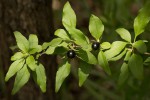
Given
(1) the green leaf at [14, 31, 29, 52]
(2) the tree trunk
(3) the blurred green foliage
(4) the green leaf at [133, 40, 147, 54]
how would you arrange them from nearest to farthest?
(4) the green leaf at [133, 40, 147, 54] < (1) the green leaf at [14, 31, 29, 52] < (2) the tree trunk < (3) the blurred green foliage

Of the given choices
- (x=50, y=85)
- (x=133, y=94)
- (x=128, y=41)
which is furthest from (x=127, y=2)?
(x=128, y=41)

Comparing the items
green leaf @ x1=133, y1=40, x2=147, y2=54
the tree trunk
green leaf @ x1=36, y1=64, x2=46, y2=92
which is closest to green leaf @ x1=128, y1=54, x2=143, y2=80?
green leaf @ x1=133, y1=40, x2=147, y2=54

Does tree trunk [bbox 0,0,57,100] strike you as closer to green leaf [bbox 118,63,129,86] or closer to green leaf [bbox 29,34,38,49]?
green leaf [bbox 29,34,38,49]

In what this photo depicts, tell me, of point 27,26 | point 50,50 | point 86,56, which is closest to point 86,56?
point 86,56

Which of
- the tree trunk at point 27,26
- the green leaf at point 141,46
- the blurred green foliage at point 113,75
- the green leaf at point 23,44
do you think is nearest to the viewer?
the green leaf at point 141,46

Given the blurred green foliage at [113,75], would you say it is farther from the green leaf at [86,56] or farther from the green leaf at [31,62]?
the green leaf at [31,62]

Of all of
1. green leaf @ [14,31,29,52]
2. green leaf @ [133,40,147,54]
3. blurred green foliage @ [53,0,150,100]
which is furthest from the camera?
blurred green foliage @ [53,0,150,100]

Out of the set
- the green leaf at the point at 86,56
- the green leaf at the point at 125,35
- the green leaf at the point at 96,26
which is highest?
the green leaf at the point at 96,26

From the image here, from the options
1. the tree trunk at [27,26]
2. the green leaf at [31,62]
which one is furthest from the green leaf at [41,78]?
the tree trunk at [27,26]
